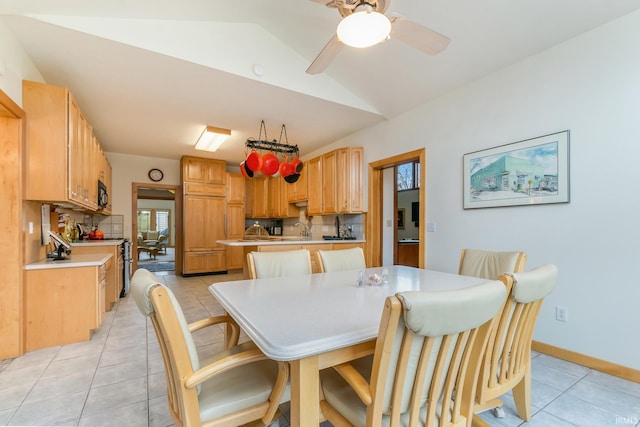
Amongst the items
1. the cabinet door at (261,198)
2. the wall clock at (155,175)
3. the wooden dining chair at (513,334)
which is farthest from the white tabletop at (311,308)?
the wall clock at (155,175)

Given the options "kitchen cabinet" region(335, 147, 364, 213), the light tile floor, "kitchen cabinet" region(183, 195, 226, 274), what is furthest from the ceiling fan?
"kitchen cabinet" region(183, 195, 226, 274)

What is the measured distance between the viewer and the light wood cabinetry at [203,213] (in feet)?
19.1

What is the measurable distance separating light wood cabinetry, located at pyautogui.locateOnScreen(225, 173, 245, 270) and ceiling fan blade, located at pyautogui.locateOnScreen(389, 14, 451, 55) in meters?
5.22

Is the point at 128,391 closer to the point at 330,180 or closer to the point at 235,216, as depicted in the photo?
the point at 330,180

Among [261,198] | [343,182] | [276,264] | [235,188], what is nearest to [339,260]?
[276,264]

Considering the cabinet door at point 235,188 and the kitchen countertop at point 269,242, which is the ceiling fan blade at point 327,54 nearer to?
the kitchen countertop at point 269,242

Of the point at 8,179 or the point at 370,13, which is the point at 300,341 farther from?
the point at 8,179

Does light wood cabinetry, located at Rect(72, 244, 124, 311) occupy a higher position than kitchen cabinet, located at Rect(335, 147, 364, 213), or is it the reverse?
kitchen cabinet, located at Rect(335, 147, 364, 213)

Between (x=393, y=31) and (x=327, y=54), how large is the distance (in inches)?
17.8

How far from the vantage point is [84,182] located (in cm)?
310

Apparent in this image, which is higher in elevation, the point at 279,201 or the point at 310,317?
the point at 279,201

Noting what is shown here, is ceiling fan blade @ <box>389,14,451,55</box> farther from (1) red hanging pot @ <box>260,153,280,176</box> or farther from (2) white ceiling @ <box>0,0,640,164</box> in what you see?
(1) red hanging pot @ <box>260,153,280,176</box>

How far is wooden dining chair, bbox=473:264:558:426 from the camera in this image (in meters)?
1.18

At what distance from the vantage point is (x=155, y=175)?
237 inches
